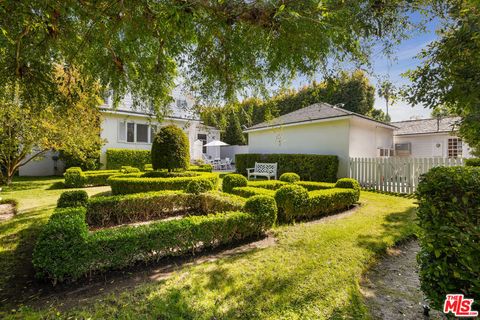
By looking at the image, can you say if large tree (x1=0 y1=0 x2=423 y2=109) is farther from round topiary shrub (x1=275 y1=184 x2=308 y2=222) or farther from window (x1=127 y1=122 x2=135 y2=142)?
window (x1=127 y1=122 x2=135 y2=142)

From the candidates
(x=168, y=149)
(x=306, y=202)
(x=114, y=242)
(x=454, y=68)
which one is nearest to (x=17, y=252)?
(x=114, y=242)

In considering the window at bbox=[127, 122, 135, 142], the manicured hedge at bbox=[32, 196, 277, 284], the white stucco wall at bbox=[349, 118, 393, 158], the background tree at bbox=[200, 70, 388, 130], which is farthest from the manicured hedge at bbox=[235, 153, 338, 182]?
the window at bbox=[127, 122, 135, 142]

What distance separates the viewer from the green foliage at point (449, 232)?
2.23 meters

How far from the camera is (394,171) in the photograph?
11180mm

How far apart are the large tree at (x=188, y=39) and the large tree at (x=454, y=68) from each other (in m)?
0.57

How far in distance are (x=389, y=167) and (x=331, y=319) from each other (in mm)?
10614

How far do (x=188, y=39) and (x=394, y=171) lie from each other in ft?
36.3

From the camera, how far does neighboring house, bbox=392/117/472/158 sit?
16.5m

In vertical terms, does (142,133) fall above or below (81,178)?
above

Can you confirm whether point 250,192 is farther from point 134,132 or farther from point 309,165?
point 134,132

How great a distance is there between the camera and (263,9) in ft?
10.6

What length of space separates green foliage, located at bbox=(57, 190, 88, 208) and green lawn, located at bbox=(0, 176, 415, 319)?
0.95 metres

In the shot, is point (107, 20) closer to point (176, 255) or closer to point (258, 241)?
point (176, 255)

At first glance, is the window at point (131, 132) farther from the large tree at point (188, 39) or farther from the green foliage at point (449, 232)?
the green foliage at point (449, 232)
